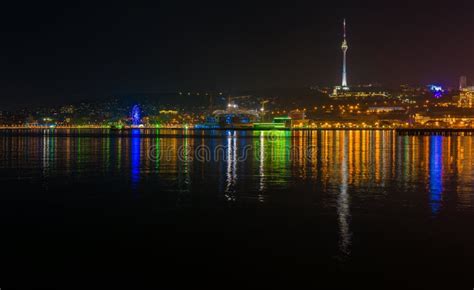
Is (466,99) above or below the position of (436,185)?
above

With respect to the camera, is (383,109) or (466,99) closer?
(466,99)

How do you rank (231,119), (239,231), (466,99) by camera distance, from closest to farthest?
(239,231)
(466,99)
(231,119)

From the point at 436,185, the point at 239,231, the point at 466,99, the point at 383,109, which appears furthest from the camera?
the point at 383,109

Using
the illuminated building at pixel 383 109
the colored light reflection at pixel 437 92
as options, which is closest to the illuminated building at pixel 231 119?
the illuminated building at pixel 383 109

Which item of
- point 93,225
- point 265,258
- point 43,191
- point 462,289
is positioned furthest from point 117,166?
point 462,289

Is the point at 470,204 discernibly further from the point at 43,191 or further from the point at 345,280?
the point at 43,191

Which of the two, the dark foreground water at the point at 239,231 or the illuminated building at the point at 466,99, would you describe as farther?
the illuminated building at the point at 466,99

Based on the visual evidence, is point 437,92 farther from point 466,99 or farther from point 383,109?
point 383,109

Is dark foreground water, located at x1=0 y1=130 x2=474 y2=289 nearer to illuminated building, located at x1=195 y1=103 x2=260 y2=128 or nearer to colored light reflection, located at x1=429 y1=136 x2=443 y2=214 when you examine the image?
colored light reflection, located at x1=429 y1=136 x2=443 y2=214

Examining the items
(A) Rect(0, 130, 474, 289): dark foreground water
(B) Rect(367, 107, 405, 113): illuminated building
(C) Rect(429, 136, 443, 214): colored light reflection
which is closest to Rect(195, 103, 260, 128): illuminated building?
(B) Rect(367, 107, 405, 113): illuminated building

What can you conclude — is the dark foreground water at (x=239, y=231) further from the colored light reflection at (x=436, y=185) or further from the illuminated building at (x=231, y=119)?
the illuminated building at (x=231, y=119)

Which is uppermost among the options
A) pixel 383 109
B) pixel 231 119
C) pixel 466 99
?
pixel 466 99

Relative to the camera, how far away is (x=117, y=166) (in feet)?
86.7

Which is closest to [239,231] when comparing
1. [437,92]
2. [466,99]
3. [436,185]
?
[436,185]
